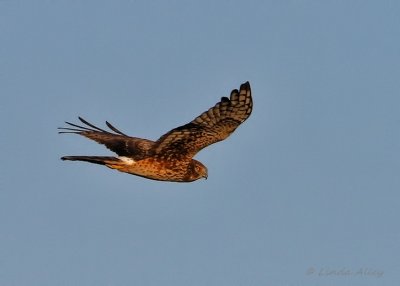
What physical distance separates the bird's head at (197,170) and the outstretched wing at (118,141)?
0.80 metres

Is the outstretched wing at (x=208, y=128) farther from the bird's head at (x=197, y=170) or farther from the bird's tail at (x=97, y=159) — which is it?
the bird's tail at (x=97, y=159)

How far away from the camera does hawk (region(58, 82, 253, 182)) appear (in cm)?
1603

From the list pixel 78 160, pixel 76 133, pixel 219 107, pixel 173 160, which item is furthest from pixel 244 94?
pixel 76 133

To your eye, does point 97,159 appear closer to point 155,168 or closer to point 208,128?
point 155,168

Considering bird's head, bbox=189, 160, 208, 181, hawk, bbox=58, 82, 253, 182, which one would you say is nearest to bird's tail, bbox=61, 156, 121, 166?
hawk, bbox=58, 82, 253, 182

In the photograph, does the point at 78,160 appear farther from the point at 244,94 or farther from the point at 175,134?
the point at 244,94

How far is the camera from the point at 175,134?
16.2m

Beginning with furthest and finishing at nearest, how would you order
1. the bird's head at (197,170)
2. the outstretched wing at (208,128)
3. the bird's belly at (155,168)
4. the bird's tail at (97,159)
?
1. the bird's head at (197,170)
2. the bird's belly at (155,168)
3. the bird's tail at (97,159)
4. the outstretched wing at (208,128)

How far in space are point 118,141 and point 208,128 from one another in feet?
8.03

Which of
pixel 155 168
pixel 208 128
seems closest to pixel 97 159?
pixel 155 168

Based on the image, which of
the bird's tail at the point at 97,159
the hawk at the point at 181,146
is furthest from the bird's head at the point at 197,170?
the bird's tail at the point at 97,159

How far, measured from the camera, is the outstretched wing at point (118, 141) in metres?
17.2

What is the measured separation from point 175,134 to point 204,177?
1.68 m

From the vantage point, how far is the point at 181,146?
16.7m
